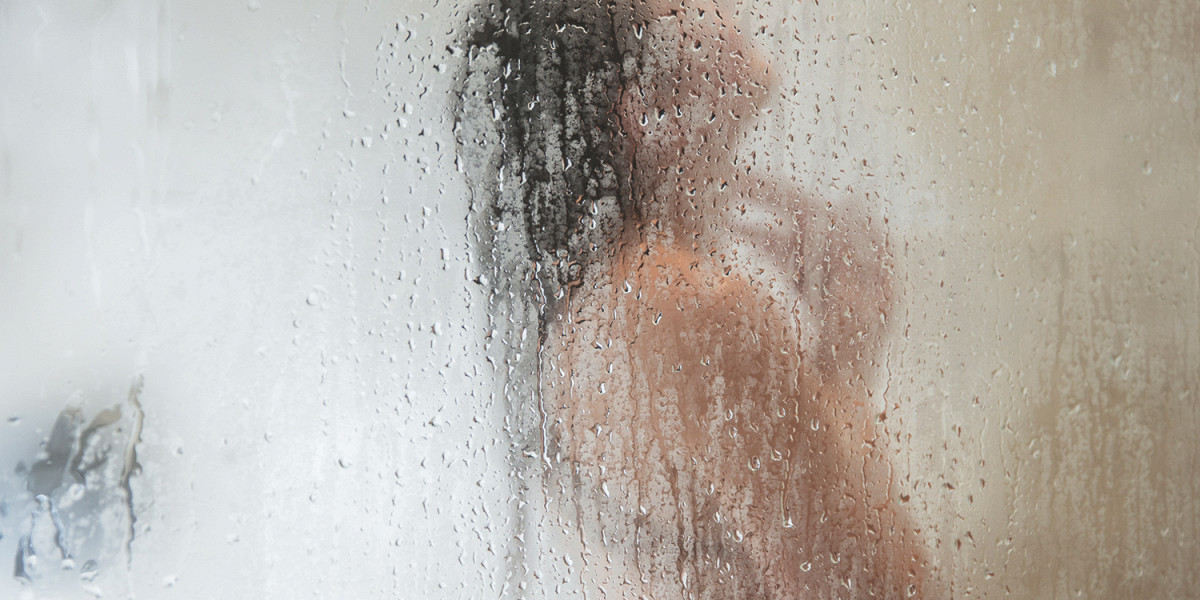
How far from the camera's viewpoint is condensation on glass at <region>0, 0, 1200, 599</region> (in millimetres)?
360

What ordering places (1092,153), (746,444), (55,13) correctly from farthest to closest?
(1092,153) < (746,444) < (55,13)

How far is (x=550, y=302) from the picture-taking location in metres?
0.42

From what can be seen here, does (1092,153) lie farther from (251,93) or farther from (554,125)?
(251,93)

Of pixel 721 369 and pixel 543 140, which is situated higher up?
pixel 543 140

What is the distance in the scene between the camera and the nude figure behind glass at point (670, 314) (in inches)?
16.5

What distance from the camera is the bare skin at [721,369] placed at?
44cm

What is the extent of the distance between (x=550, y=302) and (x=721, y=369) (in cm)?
12

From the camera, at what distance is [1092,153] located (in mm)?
595

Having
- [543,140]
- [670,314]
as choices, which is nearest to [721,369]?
[670,314]

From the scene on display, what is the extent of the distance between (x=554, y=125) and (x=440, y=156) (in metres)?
0.07

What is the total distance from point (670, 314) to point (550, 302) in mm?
78

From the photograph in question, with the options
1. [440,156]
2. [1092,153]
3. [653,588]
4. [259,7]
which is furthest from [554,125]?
[1092,153]

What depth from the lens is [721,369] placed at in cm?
46

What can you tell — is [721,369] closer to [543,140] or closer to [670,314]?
[670,314]
